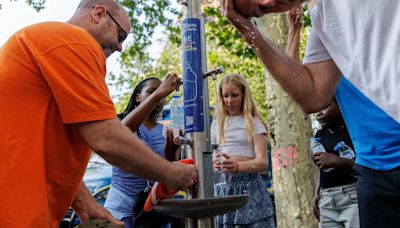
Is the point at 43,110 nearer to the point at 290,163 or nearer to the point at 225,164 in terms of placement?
the point at 225,164

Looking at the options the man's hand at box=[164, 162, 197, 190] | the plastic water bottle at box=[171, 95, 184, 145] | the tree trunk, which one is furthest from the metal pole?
the tree trunk

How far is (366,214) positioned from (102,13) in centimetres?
171

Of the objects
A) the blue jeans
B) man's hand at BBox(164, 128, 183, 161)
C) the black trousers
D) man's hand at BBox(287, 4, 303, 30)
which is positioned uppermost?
man's hand at BBox(287, 4, 303, 30)

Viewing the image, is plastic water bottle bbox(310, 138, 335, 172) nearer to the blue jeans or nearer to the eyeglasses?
the blue jeans

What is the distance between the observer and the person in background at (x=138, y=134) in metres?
3.67

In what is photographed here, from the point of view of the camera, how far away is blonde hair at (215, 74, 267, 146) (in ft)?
13.4

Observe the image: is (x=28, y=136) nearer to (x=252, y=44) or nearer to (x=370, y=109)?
(x=252, y=44)

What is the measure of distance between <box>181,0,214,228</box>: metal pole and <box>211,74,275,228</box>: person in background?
2.31 ft

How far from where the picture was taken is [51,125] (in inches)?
77.7

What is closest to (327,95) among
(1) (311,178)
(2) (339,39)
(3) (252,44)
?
(3) (252,44)

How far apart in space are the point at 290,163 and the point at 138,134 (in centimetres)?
276

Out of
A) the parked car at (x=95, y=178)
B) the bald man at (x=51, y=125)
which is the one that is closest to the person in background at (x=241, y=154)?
the bald man at (x=51, y=125)

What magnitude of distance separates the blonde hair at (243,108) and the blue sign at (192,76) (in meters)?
1.02

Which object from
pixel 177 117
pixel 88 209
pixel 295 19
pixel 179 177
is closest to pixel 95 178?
pixel 177 117
